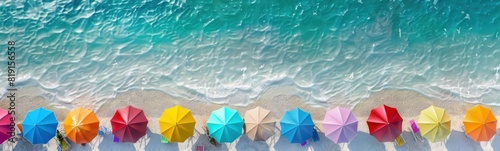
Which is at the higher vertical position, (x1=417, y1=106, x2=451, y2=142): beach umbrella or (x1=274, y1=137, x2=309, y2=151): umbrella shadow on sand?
(x1=417, y1=106, x2=451, y2=142): beach umbrella

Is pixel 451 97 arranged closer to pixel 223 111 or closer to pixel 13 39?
pixel 223 111

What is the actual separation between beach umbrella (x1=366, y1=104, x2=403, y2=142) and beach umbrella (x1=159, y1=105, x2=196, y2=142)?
711 cm

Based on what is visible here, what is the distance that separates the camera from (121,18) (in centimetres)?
1798

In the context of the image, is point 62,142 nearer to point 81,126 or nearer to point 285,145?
point 81,126

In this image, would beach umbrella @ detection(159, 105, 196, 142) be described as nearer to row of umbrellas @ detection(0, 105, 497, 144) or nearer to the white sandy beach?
row of umbrellas @ detection(0, 105, 497, 144)

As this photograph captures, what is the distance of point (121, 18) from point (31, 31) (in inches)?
161

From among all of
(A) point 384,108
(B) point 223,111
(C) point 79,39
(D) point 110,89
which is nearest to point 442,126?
(A) point 384,108

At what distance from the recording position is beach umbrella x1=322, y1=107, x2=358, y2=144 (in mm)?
15273

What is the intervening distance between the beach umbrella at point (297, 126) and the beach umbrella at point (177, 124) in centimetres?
365

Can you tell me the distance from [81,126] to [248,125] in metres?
6.51

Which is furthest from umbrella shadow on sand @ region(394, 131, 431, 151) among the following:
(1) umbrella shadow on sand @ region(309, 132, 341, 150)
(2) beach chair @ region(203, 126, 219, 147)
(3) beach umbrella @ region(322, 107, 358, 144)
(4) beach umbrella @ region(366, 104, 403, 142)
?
(2) beach chair @ region(203, 126, 219, 147)

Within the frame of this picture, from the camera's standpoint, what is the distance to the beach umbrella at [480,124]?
15.4 metres

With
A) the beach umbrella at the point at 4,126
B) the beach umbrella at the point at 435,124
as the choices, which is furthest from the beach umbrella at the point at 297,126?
the beach umbrella at the point at 4,126

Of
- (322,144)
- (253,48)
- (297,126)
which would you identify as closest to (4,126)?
(253,48)
